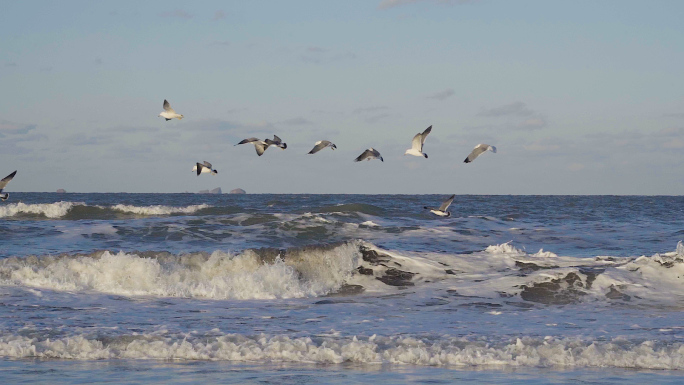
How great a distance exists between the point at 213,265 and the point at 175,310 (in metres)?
4.36

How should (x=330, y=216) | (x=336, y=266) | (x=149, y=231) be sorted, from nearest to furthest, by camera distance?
(x=336, y=266) → (x=149, y=231) → (x=330, y=216)

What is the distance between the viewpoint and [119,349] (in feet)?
30.2

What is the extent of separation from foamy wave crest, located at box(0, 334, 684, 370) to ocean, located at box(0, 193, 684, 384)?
25 millimetres

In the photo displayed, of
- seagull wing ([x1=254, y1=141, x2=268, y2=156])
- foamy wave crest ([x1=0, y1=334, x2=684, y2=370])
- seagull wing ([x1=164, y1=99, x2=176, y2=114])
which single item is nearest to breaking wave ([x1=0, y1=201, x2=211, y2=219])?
seagull wing ([x1=164, y1=99, x2=176, y2=114])

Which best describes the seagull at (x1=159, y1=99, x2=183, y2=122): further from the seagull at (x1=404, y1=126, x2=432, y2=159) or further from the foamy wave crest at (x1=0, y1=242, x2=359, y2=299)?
the seagull at (x1=404, y1=126, x2=432, y2=159)

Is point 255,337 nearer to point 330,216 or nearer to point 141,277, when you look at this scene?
point 141,277

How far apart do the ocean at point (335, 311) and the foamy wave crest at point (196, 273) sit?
4 cm

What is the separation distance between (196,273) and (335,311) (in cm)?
484

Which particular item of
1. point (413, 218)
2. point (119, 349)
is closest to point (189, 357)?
point (119, 349)

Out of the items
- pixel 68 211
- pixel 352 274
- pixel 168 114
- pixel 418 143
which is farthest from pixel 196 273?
pixel 68 211

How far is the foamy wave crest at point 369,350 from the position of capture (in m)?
8.74

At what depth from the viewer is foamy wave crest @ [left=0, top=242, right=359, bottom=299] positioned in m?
14.6

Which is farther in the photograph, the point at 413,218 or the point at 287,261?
the point at 413,218

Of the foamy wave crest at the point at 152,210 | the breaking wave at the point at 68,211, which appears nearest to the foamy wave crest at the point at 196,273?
the breaking wave at the point at 68,211
